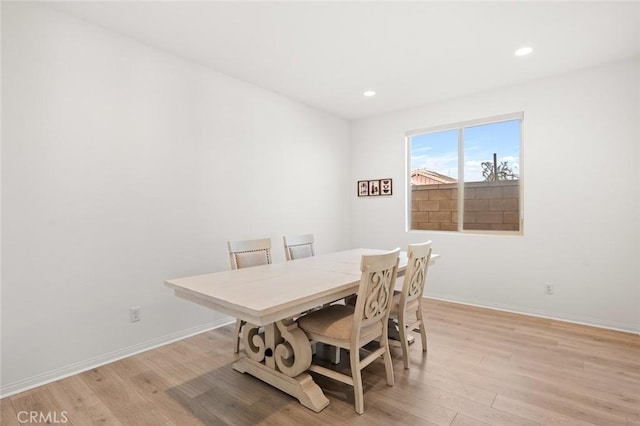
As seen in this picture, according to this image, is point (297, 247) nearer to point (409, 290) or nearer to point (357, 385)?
point (409, 290)

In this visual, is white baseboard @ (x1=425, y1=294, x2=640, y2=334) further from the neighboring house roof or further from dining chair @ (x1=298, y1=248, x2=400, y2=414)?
dining chair @ (x1=298, y1=248, x2=400, y2=414)

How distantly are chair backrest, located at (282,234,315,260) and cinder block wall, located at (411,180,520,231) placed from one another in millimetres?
1892

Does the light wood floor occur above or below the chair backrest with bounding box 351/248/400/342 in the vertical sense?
Answer: below

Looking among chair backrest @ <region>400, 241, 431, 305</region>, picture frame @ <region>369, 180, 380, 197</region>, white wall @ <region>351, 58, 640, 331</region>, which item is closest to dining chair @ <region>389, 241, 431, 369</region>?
chair backrest @ <region>400, 241, 431, 305</region>

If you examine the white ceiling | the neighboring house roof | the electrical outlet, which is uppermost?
the white ceiling

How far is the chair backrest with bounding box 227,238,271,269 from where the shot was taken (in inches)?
107

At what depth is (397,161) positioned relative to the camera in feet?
15.3

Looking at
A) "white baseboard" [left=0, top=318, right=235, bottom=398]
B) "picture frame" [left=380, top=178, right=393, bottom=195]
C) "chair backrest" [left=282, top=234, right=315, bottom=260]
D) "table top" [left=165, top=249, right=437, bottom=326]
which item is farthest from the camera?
"picture frame" [left=380, top=178, right=393, bottom=195]

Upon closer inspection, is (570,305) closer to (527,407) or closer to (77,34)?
(527,407)

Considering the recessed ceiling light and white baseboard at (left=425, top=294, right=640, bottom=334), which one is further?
white baseboard at (left=425, top=294, right=640, bottom=334)

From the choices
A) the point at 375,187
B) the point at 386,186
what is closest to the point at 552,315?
the point at 386,186

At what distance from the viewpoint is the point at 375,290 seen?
1983mm

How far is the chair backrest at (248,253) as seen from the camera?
A: 2.71 m

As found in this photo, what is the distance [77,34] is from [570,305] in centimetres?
506
